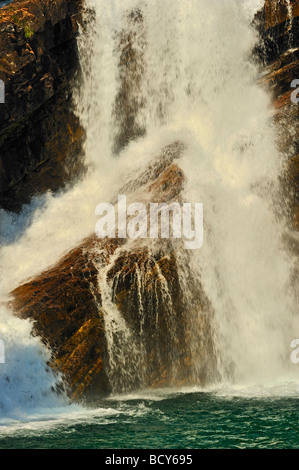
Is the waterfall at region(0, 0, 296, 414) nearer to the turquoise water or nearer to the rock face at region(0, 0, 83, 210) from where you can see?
the rock face at region(0, 0, 83, 210)

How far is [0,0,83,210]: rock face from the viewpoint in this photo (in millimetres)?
20688

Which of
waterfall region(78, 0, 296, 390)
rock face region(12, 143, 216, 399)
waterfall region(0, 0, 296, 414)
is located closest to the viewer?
rock face region(12, 143, 216, 399)

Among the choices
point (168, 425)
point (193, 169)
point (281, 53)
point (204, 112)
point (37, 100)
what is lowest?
point (168, 425)

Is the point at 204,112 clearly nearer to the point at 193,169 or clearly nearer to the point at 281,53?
the point at 281,53

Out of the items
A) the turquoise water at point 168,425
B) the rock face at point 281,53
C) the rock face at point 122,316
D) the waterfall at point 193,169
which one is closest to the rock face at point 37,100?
the waterfall at point 193,169

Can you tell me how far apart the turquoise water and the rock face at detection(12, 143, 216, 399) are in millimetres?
1102

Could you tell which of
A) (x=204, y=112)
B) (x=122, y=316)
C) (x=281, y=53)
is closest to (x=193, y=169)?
(x=204, y=112)

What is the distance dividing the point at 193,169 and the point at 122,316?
5.31 m

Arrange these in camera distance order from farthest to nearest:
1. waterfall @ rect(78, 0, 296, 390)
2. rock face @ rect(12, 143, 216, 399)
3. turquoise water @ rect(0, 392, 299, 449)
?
waterfall @ rect(78, 0, 296, 390)
rock face @ rect(12, 143, 216, 399)
turquoise water @ rect(0, 392, 299, 449)

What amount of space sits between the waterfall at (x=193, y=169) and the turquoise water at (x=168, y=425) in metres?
1.47

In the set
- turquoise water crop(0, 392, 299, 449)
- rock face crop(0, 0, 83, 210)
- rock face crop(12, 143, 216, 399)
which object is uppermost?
rock face crop(0, 0, 83, 210)

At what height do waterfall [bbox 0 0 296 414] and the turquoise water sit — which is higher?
waterfall [bbox 0 0 296 414]

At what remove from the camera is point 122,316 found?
16688mm

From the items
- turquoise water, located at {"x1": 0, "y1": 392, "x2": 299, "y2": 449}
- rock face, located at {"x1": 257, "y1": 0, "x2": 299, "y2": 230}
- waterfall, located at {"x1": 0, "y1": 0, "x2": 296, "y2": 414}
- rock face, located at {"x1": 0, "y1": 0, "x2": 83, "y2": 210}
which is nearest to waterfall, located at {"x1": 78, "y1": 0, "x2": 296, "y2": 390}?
waterfall, located at {"x1": 0, "y1": 0, "x2": 296, "y2": 414}
